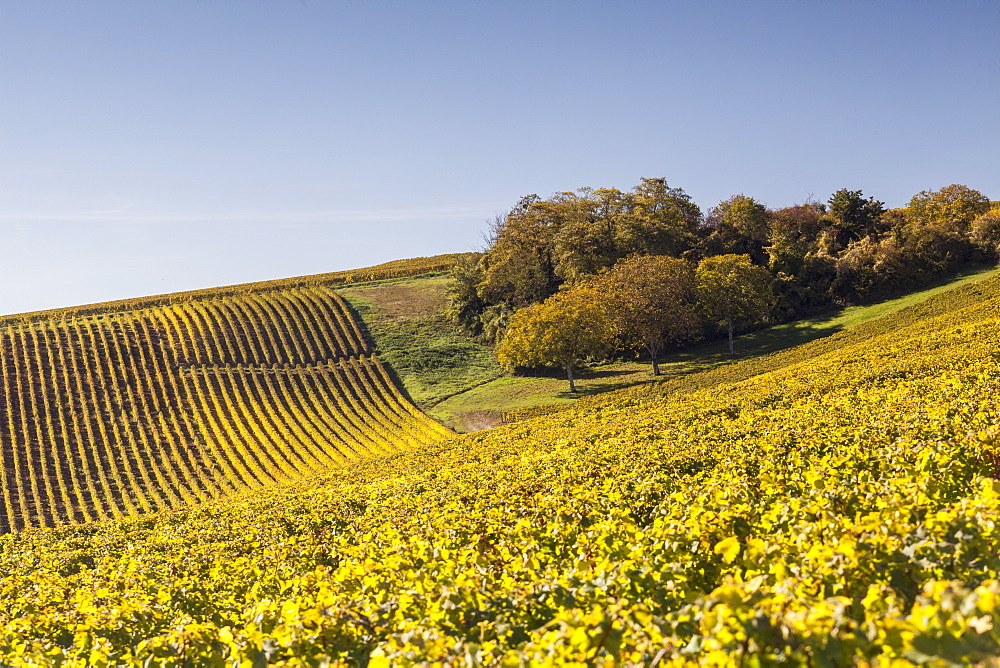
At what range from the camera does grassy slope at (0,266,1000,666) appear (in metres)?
5.20

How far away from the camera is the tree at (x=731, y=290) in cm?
5875

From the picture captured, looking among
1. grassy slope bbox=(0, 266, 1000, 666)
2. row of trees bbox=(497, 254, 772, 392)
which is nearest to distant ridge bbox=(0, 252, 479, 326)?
row of trees bbox=(497, 254, 772, 392)

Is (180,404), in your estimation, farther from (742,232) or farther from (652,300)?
(742,232)

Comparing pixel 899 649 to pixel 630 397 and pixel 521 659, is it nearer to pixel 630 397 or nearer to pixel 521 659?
pixel 521 659

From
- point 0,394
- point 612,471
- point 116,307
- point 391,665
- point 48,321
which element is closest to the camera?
point 391,665

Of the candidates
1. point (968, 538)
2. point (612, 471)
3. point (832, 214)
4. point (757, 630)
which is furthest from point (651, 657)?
point (832, 214)

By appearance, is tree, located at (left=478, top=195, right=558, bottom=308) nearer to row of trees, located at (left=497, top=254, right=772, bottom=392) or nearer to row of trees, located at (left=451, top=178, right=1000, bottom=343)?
row of trees, located at (left=451, top=178, right=1000, bottom=343)

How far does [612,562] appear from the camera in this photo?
840cm

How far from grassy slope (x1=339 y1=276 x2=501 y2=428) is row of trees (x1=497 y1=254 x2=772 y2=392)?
508 centimetres

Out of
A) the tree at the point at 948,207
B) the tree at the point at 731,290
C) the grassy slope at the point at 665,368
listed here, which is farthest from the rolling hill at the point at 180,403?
the tree at the point at 948,207

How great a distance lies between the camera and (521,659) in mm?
5395

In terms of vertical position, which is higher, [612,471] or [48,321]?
[48,321]

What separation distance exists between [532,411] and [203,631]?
4168 centimetres

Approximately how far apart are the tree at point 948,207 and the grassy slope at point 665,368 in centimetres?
829
